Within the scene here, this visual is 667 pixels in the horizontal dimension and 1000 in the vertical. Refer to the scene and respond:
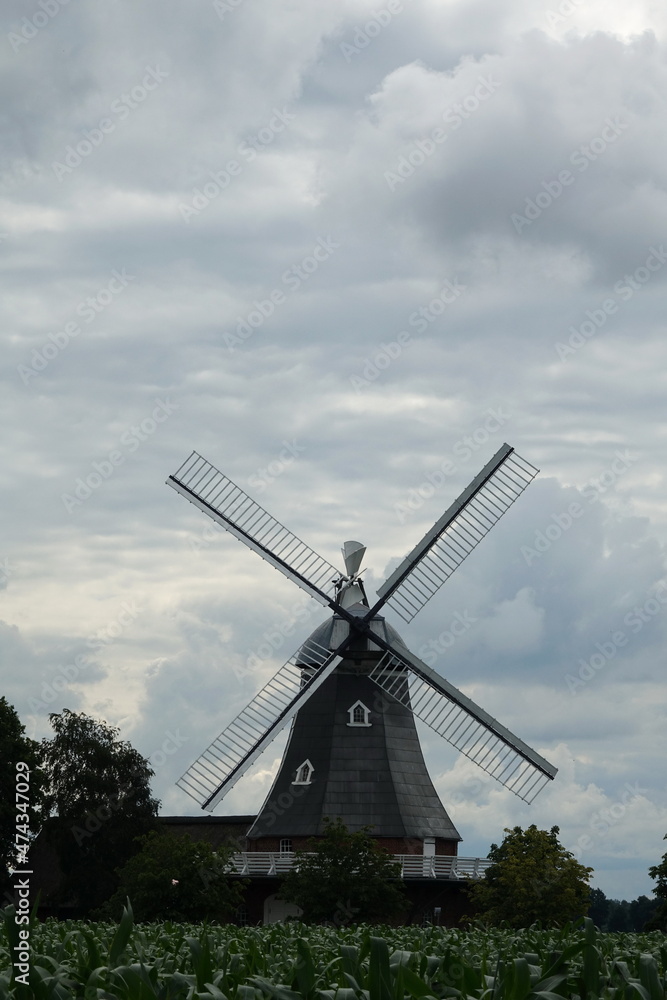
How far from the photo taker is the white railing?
131ft

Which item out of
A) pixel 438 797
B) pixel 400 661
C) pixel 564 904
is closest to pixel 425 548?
pixel 400 661

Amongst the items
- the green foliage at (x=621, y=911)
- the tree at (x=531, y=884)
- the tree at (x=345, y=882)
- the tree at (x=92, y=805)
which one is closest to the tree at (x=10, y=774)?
the tree at (x=92, y=805)

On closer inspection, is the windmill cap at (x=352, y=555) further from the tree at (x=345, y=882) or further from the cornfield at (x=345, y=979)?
the cornfield at (x=345, y=979)

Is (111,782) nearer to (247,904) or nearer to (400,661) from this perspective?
(247,904)

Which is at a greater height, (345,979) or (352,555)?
(352,555)

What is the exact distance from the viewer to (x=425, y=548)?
41.6 metres

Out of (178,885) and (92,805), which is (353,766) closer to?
(178,885)

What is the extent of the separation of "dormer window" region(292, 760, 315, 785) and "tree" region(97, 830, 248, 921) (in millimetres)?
3634

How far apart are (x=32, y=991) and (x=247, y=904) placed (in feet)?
128

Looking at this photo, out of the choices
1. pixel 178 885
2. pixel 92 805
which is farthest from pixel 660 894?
pixel 92 805

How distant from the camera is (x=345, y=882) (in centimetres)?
3612

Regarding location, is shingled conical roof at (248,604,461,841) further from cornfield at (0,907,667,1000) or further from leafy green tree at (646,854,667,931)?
cornfield at (0,907,667,1000)

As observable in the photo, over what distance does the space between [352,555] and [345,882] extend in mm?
10898

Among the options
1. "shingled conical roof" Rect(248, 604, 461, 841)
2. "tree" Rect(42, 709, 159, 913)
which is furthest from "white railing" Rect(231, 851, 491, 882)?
"tree" Rect(42, 709, 159, 913)
